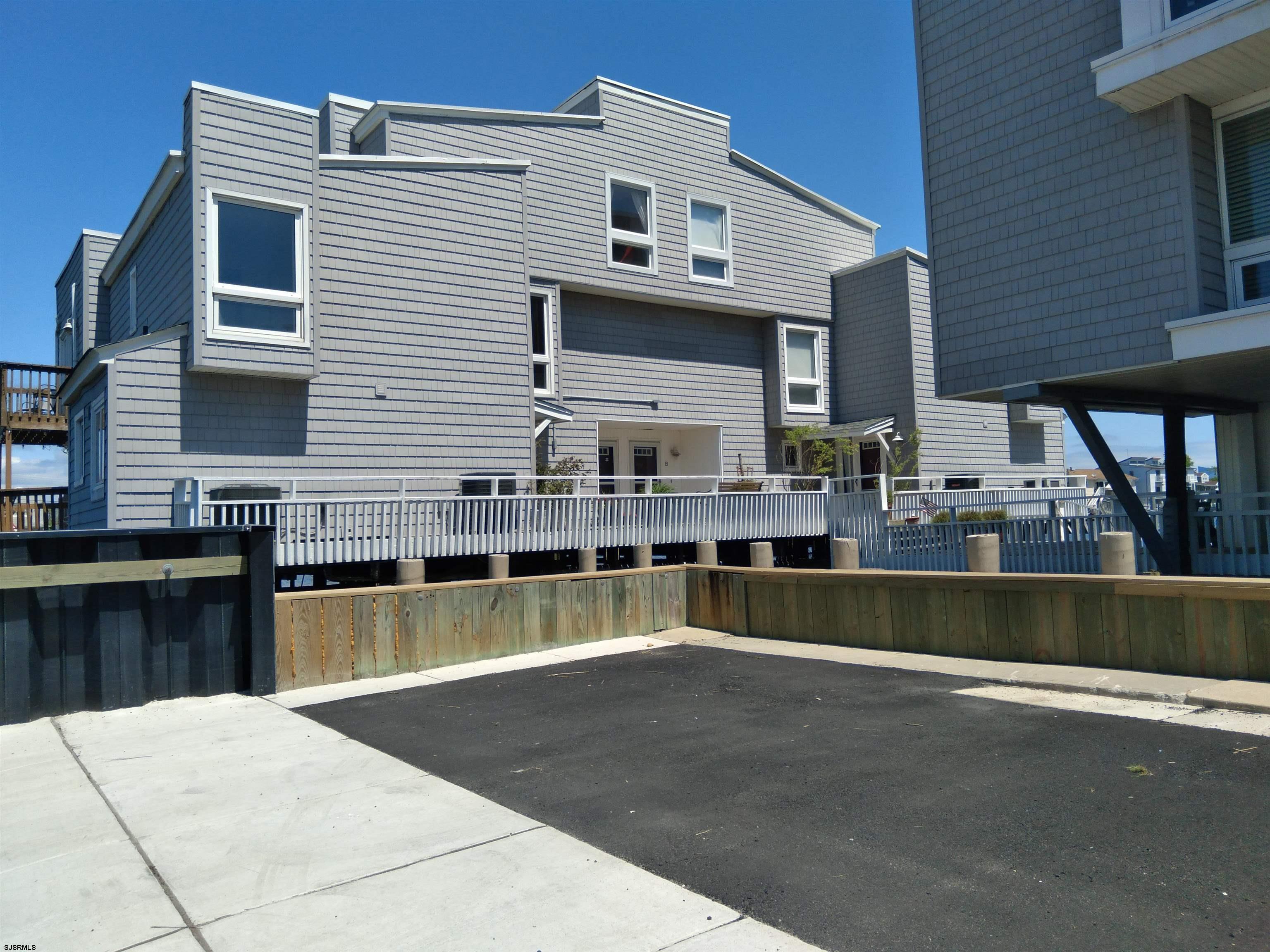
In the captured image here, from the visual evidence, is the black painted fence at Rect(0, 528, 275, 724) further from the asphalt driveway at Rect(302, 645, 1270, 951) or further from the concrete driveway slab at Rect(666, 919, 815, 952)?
the concrete driveway slab at Rect(666, 919, 815, 952)

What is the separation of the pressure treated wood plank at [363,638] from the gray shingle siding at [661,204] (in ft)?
37.7

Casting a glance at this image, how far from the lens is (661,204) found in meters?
21.2

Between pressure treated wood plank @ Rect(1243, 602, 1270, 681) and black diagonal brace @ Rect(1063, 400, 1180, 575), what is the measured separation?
17.9 feet

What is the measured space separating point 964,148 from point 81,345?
58.2 ft

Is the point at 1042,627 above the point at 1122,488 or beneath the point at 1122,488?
beneath

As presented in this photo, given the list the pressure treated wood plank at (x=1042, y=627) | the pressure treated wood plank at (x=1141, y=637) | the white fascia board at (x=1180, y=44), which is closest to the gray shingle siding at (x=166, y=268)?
the pressure treated wood plank at (x=1042, y=627)

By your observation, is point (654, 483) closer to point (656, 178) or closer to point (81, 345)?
point (656, 178)

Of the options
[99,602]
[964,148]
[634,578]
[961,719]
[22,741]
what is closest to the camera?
[961,719]

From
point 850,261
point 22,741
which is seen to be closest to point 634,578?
point 22,741

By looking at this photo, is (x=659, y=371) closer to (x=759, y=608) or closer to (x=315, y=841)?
(x=759, y=608)

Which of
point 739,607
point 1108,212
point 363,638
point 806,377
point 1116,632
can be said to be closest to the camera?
point 1116,632

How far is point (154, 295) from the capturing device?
609 inches

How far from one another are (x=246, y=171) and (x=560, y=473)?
8.14 metres

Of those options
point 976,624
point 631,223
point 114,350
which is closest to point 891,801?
point 976,624
